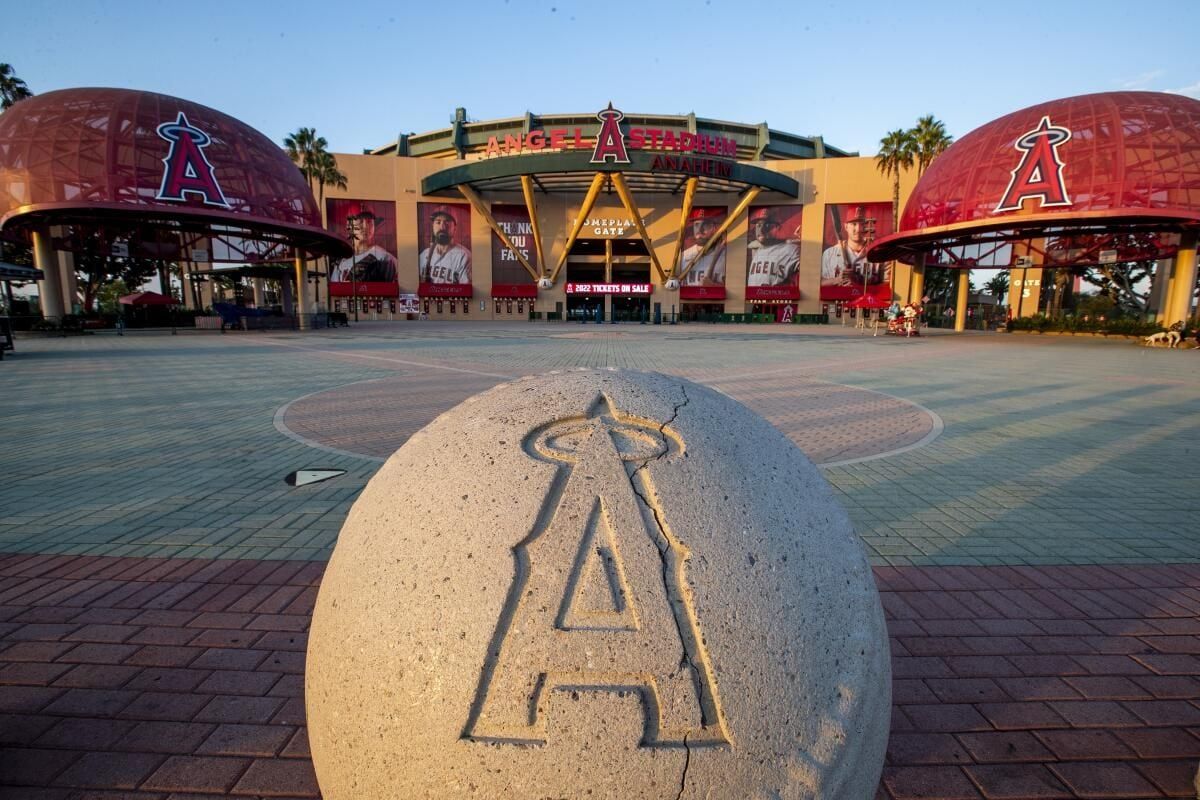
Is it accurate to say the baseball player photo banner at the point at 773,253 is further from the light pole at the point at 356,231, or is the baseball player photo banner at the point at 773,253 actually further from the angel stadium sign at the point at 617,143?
the light pole at the point at 356,231

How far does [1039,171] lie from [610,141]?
27.9m

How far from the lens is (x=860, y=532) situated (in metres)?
4.73

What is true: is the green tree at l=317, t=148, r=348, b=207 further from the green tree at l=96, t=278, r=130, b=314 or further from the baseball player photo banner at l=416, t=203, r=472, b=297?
the green tree at l=96, t=278, r=130, b=314

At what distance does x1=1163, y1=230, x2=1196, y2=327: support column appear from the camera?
2638 cm

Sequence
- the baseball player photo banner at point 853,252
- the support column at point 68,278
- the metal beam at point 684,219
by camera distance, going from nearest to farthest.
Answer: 1. the support column at point 68,278
2. the metal beam at point 684,219
3. the baseball player photo banner at point 853,252

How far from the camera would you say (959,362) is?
1869 cm

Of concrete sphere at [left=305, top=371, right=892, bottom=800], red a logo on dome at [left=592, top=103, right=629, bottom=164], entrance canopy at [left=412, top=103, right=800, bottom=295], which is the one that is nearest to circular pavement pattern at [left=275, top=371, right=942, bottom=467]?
concrete sphere at [left=305, top=371, right=892, bottom=800]

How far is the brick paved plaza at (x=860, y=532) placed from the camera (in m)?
2.36

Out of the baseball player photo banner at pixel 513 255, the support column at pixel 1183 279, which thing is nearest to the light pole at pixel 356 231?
the baseball player photo banner at pixel 513 255

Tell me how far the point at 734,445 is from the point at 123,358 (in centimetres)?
2282

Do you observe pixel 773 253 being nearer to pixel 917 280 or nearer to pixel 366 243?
pixel 917 280

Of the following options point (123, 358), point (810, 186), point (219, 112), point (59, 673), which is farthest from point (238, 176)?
point (810, 186)

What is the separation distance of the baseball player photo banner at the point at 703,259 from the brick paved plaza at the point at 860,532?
4772cm

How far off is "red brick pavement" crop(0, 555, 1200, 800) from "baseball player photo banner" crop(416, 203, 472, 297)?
54.5 metres
